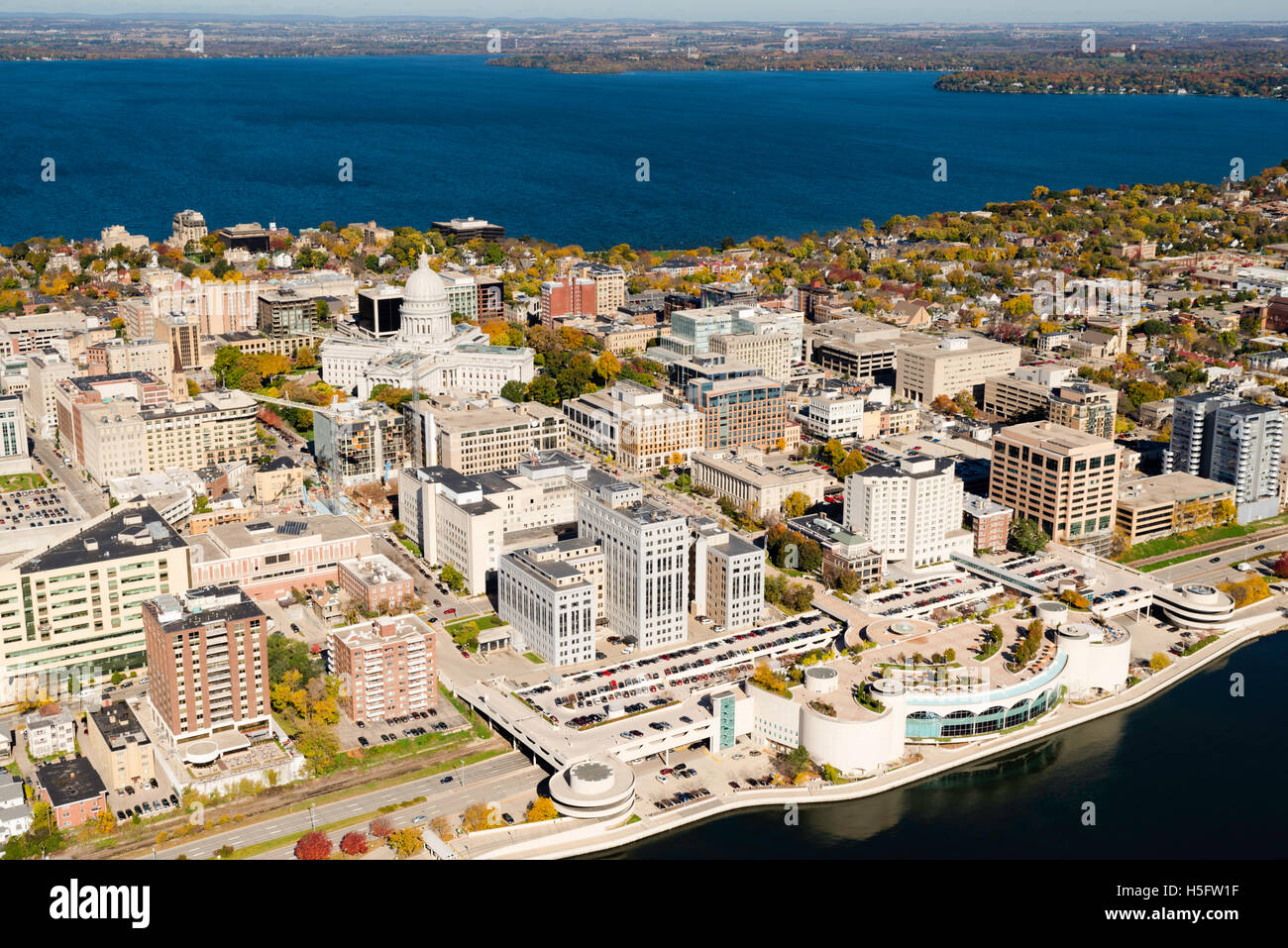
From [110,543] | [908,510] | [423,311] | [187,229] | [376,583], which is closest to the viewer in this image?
[110,543]

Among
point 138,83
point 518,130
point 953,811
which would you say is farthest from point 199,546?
point 138,83

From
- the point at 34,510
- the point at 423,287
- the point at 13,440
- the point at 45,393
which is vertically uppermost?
the point at 423,287

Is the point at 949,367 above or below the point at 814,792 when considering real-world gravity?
above

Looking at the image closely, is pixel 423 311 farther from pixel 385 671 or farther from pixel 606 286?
pixel 385 671

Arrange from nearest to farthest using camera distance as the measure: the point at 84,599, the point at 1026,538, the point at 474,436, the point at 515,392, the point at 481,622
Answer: the point at 84,599 < the point at 481,622 < the point at 1026,538 < the point at 474,436 < the point at 515,392

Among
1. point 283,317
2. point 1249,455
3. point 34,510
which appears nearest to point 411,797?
point 34,510

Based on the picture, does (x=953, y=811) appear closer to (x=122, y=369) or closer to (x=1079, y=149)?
(x=122, y=369)

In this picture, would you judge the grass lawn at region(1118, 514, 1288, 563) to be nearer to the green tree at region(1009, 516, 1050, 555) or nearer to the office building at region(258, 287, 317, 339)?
the green tree at region(1009, 516, 1050, 555)
